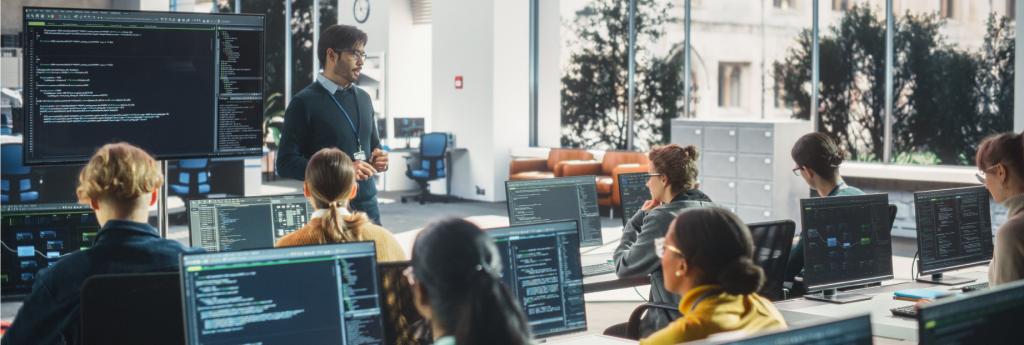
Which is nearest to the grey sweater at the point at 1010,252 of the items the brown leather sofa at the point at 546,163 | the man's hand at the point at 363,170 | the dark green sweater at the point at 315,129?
the man's hand at the point at 363,170

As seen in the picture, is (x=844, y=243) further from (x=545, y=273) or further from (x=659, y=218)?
(x=545, y=273)

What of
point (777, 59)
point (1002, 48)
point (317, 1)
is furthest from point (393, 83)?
point (1002, 48)

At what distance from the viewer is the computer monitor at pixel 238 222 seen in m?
4.03

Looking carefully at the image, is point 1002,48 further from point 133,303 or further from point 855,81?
point 133,303

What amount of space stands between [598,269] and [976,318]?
113 inches

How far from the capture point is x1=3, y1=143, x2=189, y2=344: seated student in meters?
2.60

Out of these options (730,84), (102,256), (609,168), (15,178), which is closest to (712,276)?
(102,256)

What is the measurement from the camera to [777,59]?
11.6m

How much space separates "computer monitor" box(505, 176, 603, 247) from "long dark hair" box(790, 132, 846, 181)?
92 centimetres

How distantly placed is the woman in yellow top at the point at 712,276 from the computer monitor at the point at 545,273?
63 cm

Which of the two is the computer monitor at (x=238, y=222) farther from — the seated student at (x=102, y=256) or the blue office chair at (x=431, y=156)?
the blue office chair at (x=431, y=156)

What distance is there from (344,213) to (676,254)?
4.02 ft

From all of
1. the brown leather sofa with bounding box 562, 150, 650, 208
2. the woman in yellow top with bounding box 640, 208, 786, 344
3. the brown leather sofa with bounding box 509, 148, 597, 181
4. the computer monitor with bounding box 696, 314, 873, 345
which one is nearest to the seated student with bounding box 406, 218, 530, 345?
the computer monitor with bounding box 696, 314, 873, 345

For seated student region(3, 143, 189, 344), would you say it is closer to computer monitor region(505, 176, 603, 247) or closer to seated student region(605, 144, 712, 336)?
seated student region(605, 144, 712, 336)
